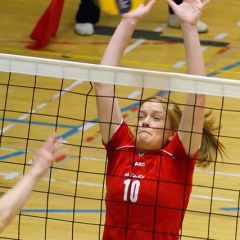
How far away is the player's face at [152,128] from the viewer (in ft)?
12.9

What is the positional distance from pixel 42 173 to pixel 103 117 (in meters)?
1.09

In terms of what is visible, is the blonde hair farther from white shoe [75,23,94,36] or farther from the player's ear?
white shoe [75,23,94,36]

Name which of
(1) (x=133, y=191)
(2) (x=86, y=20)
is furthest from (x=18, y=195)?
(2) (x=86, y=20)

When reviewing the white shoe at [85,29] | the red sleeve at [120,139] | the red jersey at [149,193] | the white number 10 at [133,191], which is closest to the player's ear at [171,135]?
the red jersey at [149,193]

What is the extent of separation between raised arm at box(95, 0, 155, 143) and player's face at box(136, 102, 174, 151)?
0.16m

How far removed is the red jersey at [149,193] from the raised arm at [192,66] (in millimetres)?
69

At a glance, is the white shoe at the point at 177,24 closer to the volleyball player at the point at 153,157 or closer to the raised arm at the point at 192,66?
the volleyball player at the point at 153,157

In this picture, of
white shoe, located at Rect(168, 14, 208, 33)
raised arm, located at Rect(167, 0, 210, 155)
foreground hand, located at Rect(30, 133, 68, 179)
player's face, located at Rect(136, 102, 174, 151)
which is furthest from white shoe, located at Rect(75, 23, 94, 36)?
foreground hand, located at Rect(30, 133, 68, 179)

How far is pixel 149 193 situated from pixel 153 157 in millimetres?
217

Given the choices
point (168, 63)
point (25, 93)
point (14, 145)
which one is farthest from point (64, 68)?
point (168, 63)

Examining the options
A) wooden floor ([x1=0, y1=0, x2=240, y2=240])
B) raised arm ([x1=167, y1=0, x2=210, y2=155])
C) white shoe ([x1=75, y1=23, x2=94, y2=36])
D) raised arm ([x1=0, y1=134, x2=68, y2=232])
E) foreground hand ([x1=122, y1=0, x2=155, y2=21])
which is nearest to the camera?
raised arm ([x1=0, y1=134, x2=68, y2=232])

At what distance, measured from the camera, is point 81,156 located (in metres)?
7.19

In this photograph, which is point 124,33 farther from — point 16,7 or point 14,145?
point 16,7

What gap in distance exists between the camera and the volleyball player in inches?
151
